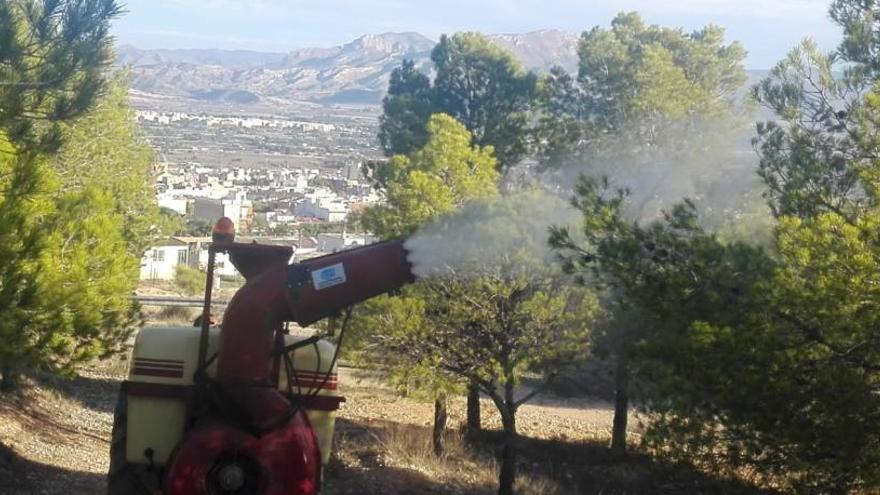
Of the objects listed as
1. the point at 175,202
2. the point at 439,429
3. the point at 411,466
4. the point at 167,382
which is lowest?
the point at 411,466

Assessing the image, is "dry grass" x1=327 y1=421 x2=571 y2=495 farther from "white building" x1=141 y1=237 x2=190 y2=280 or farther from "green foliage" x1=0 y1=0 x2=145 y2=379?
"white building" x1=141 y1=237 x2=190 y2=280

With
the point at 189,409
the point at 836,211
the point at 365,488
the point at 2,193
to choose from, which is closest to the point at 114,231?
the point at 2,193

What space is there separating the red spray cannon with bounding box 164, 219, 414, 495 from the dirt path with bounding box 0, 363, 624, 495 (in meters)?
5.26

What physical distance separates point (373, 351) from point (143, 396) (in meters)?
9.97

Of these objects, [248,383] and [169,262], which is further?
[169,262]

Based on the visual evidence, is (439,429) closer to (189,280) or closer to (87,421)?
(87,421)

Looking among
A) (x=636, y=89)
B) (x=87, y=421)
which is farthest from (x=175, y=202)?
(x=87, y=421)

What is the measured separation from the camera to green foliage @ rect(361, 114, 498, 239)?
17.3 metres

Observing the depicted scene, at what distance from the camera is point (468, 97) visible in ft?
94.0

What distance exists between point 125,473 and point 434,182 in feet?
29.8

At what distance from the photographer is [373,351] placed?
18.6 meters

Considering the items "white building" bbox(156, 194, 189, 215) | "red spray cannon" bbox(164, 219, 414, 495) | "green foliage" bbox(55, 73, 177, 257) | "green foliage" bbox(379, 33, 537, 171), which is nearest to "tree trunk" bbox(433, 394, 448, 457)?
"green foliage" bbox(55, 73, 177, 257)

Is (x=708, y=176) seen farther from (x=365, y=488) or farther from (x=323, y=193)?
(x=323, y=193)

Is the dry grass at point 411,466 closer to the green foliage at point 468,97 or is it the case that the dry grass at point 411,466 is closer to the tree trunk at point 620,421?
the tree trunk at point 620,421
